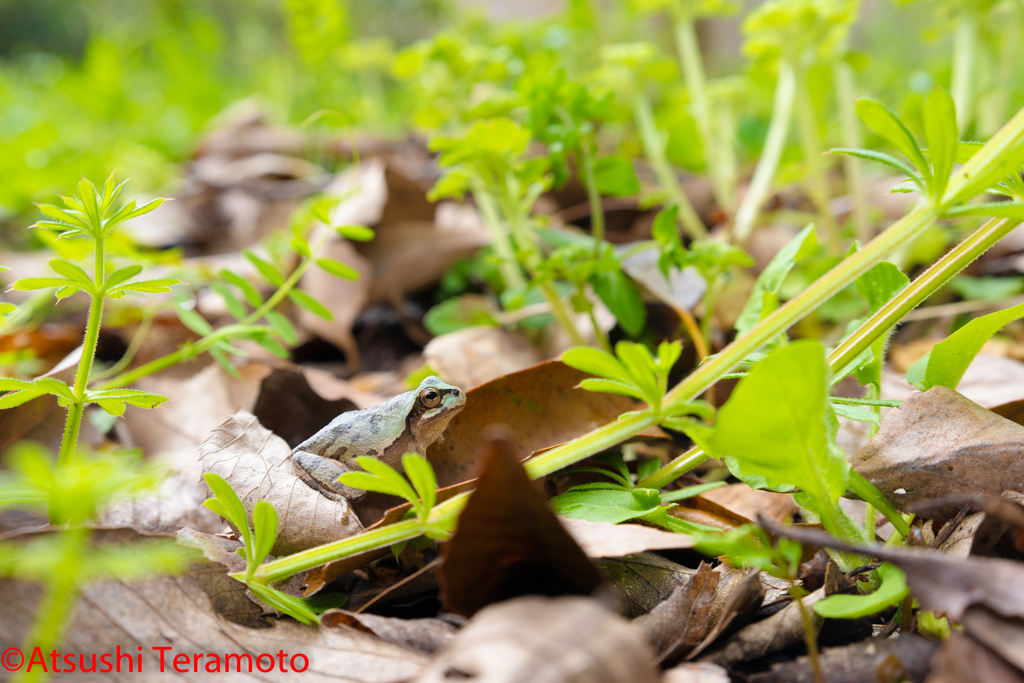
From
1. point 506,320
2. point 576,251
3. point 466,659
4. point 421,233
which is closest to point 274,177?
point 421,233

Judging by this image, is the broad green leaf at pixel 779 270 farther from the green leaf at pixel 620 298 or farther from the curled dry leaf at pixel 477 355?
the curled dry leaf at pixel 477 355

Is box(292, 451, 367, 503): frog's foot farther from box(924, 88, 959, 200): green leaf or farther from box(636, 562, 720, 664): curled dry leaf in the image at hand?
box(924, 88, 959, 200): green leaf

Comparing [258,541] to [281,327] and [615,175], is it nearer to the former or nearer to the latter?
[281,327]

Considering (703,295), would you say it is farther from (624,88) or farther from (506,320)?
(624,88)

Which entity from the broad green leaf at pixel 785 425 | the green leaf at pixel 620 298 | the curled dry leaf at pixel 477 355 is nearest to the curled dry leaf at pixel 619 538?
the broad green leaf at pixel 785 425

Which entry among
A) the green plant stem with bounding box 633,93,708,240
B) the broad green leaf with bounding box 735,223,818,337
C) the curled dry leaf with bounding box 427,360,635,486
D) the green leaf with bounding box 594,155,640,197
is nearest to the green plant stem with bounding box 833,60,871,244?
the green plant stem with bounding box 633,93,708,240
